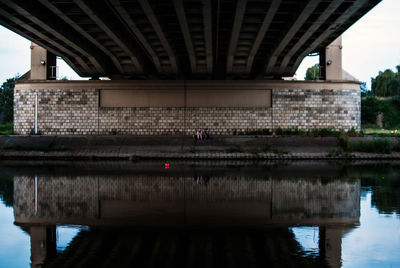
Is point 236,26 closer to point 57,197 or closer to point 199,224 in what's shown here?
point 57,197

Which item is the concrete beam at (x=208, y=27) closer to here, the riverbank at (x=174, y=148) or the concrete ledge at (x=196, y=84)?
the concrete ledge at (x=196, y=84)

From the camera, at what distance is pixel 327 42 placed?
34.8 m

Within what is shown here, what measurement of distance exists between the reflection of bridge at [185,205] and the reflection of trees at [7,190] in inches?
8.0

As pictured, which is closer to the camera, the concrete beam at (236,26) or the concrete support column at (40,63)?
the concrete beam at (236,26)

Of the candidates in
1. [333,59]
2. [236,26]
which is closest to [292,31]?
[236,26]

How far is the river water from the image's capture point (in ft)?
18.9

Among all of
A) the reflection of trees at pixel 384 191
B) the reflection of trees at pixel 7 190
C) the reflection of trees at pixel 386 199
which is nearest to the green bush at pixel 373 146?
the reflection of trees at pixel 384 191

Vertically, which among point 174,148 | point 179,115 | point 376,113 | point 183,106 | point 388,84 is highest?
point 388,84

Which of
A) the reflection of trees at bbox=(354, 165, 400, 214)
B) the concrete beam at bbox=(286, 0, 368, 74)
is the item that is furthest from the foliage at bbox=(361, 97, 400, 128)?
the reflection of trees at bbox=(354, 165, 400, 214)

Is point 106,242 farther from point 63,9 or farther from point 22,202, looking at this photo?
point 63,9

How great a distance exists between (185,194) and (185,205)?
1.74 meters

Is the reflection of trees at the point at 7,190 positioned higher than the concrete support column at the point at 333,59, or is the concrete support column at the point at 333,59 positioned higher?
the concrete support column at the point at 333,59

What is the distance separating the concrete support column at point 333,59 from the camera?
121ft

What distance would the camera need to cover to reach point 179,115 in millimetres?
38156
